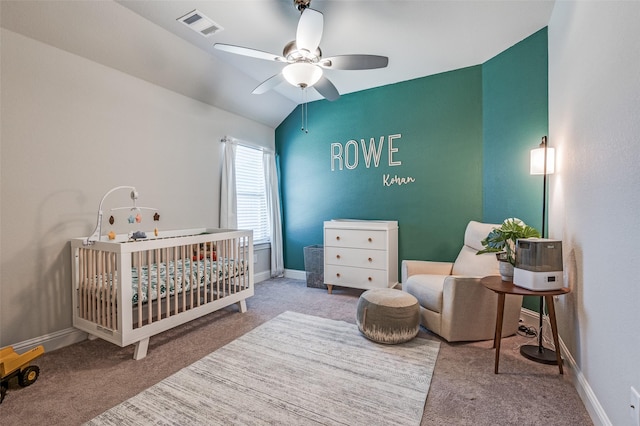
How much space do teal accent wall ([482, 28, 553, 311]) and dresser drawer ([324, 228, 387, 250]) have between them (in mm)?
1142

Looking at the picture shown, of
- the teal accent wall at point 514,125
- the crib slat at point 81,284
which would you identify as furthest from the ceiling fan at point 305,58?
the crib slat at point 81,284

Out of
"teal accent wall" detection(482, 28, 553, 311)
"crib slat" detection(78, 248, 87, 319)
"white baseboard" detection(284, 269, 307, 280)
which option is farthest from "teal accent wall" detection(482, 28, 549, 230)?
"crib slat" detection(78, 248, 87, 319)

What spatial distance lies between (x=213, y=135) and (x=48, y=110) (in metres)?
1.61

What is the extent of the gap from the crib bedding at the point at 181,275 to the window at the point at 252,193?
4.00ft

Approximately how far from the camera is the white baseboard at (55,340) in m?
2.11

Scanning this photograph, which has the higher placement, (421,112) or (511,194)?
(421,112)

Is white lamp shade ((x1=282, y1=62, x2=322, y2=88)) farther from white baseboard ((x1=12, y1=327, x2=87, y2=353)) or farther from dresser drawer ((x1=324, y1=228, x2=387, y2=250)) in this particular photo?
white baseboard ((x1=12, y1=327, x2=87, y2=353))

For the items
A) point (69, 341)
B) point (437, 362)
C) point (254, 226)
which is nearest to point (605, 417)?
point (437, 362)

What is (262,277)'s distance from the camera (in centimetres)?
432

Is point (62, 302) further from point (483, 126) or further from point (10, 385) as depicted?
point (483, 126)

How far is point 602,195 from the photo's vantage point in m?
1.42

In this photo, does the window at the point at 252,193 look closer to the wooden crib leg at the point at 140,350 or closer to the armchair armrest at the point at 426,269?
the wooden crib leg at the point at 140,350

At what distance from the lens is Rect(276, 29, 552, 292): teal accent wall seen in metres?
2.73

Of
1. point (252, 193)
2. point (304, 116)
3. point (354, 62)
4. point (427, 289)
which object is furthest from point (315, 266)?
point (354, 62)
